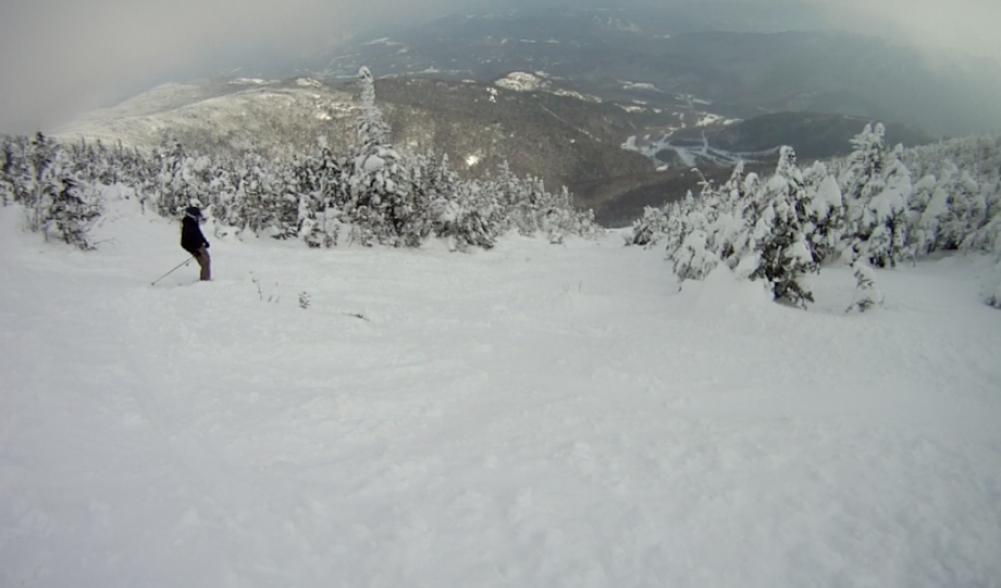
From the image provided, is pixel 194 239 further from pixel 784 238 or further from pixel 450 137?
pixel 450 137

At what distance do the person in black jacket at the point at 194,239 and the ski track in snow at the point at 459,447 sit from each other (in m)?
0.87

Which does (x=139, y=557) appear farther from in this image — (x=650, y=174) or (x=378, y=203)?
(x=650, y=174)

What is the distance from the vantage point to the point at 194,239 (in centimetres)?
1079

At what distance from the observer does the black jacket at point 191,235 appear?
418 inches

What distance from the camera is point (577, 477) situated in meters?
5.25

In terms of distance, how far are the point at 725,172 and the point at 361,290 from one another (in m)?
156

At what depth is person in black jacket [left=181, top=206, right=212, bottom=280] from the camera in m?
10.6

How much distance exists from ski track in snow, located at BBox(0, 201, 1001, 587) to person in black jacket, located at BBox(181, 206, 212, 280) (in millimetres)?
870

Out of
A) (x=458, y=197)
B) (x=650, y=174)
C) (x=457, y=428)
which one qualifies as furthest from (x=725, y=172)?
(x=457, y=428)

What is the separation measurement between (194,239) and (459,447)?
887 centimetres

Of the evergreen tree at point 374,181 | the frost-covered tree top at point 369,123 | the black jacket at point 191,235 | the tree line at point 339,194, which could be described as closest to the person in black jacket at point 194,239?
the black jacket at point 191,235

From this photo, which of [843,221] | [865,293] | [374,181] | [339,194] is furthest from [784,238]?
[339,194]

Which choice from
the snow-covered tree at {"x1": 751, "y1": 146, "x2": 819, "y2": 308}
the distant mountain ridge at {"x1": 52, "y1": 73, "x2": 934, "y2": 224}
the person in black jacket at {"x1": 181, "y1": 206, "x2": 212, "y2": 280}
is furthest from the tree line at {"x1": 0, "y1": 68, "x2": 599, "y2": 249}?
the distant mountain ridge at {"x1": 52, "y1": 73, "x2": 934, "y2": 224}

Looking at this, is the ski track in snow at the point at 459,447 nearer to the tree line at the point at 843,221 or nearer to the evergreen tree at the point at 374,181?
the tree line at the point at 843,221
